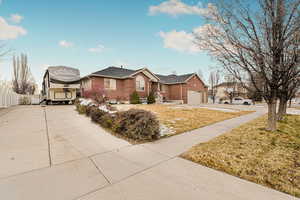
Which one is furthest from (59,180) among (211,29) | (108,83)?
(108,83)

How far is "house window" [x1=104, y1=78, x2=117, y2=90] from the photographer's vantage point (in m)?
17.2

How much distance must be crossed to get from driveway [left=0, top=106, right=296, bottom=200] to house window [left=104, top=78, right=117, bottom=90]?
44.7 feet

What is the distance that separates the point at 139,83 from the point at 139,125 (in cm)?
1529

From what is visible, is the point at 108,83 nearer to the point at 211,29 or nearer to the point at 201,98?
the point at 211,29

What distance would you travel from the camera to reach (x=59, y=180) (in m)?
2.23

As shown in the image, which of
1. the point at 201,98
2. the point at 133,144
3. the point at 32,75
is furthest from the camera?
the point at 32,75

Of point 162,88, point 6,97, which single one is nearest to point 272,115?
point 162,88

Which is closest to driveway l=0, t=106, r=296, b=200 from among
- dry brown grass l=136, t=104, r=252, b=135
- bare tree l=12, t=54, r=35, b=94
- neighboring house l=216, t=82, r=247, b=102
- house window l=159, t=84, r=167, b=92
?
dry brown grass l=136, t=104, r=252, b=135

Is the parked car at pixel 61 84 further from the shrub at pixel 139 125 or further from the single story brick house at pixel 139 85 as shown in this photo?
the shrub at pixel 139 125

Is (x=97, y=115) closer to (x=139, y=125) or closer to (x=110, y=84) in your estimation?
(x=139, y=125)

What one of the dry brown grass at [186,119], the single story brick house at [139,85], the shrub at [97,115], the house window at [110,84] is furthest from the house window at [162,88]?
the shrub at [97,115]

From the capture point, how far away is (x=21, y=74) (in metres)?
25.8

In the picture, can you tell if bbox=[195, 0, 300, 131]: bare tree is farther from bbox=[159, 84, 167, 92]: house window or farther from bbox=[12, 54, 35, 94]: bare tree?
bbox=[12, 54, 35, 94]: bare tree

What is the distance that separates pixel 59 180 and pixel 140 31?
1385cm
